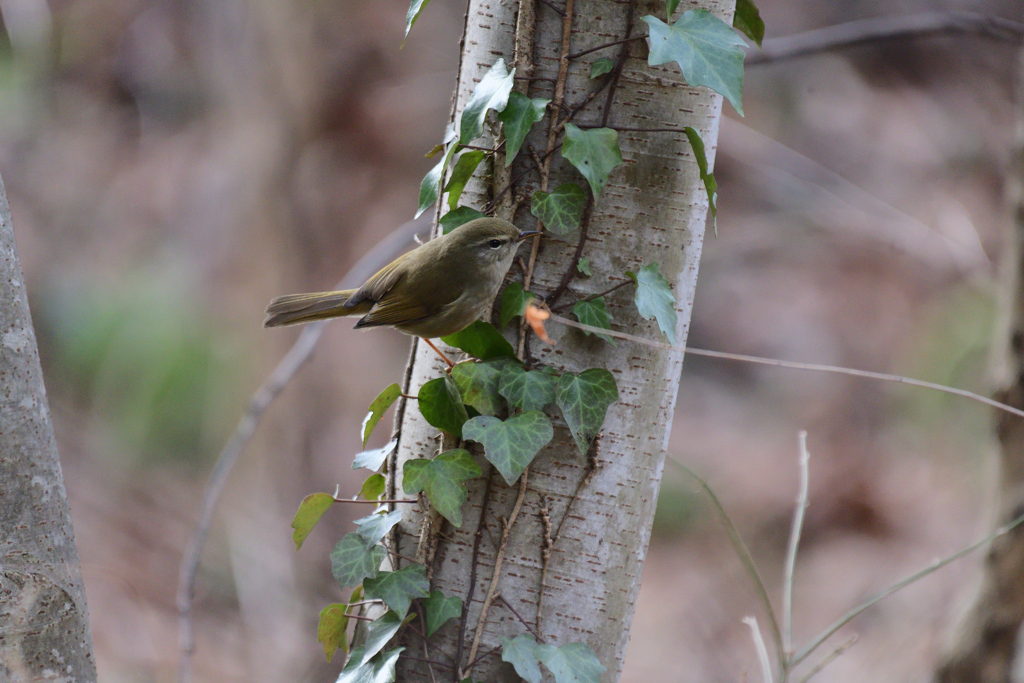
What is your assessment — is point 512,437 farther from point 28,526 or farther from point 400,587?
point 28,526

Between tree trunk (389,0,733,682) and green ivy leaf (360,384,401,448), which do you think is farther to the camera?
green ivy leaf (360,384,401,448)

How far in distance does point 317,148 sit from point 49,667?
4900 millimetres

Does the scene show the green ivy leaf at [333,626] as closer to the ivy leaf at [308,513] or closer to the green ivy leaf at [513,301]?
the ivy leaf at [308,513]

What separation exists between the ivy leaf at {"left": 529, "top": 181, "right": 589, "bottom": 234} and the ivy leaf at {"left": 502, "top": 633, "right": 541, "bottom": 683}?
0.72 m

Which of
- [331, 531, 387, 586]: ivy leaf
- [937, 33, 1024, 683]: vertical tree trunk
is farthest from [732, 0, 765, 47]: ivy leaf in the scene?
[937, 33, 1024, 683]: vertical tree trunk

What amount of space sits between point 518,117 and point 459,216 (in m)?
0.22

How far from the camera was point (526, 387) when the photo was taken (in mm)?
1292

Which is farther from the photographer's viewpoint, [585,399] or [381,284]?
[381,284]

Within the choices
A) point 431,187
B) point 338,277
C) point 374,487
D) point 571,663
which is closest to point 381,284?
point 431,187

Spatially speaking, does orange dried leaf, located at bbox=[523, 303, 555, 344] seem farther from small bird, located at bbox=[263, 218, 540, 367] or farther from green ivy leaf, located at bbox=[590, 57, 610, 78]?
green ivy leaf, located at bbox=[590, 57, 610, 78]

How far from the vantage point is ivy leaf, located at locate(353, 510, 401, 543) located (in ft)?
4.57

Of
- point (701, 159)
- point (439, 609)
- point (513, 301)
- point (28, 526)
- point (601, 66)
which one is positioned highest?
point (601, 66)

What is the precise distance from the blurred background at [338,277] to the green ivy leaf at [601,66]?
3.67m

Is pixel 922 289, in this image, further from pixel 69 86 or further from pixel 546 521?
pixel 69 86
